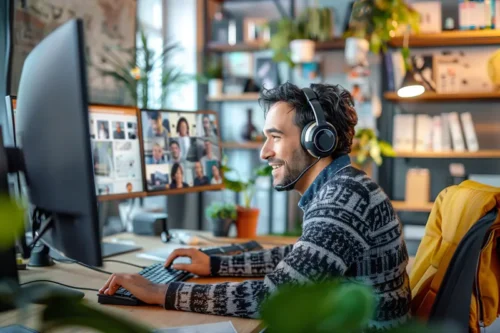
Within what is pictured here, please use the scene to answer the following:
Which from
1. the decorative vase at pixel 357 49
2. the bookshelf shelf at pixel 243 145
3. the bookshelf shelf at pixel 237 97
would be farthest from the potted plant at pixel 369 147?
the bookshelf shelf at pixel 237 97

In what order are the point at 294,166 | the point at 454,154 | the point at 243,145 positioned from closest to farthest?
the point at 294,166 → the point at 454,154 → the point at 243,145

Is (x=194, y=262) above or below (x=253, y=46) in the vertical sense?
below

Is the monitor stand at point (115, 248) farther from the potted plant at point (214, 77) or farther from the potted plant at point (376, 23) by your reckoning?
the potted plant at point (214, 77)

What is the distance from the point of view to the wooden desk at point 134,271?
114 centimetres

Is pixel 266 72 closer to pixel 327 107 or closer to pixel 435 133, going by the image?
pixel 435 133

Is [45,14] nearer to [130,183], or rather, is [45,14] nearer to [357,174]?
[130,183]

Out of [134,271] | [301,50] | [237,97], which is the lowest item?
[134,271]

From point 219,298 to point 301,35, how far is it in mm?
2916

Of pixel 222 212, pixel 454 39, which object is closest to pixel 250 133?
pixel 454 39

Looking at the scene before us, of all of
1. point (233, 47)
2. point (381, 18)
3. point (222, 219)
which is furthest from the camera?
point (233, 47)

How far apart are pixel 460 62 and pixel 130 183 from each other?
109 inches

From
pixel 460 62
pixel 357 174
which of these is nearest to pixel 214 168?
Answer: pixel 357 174

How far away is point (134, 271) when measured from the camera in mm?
1593

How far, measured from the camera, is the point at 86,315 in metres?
0.28
